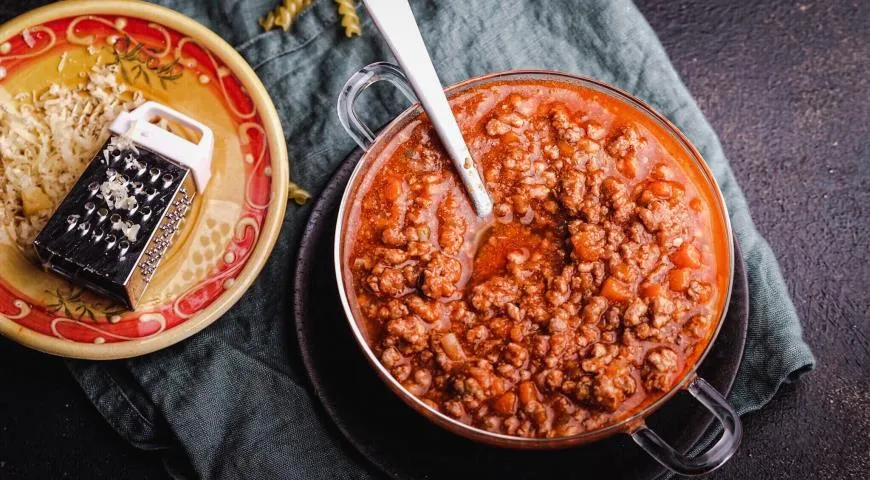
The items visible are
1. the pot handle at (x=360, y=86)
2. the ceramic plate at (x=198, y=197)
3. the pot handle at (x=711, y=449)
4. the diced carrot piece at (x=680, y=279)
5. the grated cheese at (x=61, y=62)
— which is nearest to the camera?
the pot handle at (x=711, y=449)

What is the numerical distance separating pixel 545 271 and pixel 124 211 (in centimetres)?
171

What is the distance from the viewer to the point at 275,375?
11.6 ft

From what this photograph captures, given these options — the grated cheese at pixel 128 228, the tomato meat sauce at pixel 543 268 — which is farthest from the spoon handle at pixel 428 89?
the grated cheese at pixel 128 228

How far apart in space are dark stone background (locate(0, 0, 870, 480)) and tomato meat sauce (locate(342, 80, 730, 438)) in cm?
96

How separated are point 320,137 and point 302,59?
38cm

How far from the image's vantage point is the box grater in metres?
3.30

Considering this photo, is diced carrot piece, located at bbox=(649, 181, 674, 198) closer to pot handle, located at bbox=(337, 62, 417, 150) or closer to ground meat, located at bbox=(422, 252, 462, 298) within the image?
ground meat, located at bbox=(422, 252, 462, 298)

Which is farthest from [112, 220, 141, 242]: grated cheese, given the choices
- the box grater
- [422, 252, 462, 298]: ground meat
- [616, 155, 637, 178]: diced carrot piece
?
[616, 155, 637, 178]: diced carrot piece

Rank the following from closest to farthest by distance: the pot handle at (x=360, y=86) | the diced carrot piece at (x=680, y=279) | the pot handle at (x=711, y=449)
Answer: the pot handle at (x=711, y=449)
the diced carrot piece at (x=680, y=279)
the pot handle at (x=360, y=86)

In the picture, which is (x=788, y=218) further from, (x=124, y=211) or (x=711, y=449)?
(x=124, y=211)

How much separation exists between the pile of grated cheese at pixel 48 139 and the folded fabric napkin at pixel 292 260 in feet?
1.81

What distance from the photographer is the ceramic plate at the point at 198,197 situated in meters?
3.42

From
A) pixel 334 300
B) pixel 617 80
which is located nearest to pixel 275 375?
pixel 334 300

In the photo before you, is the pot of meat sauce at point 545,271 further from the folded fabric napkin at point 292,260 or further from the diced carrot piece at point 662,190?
the folded fabric napkin at point 292,260
